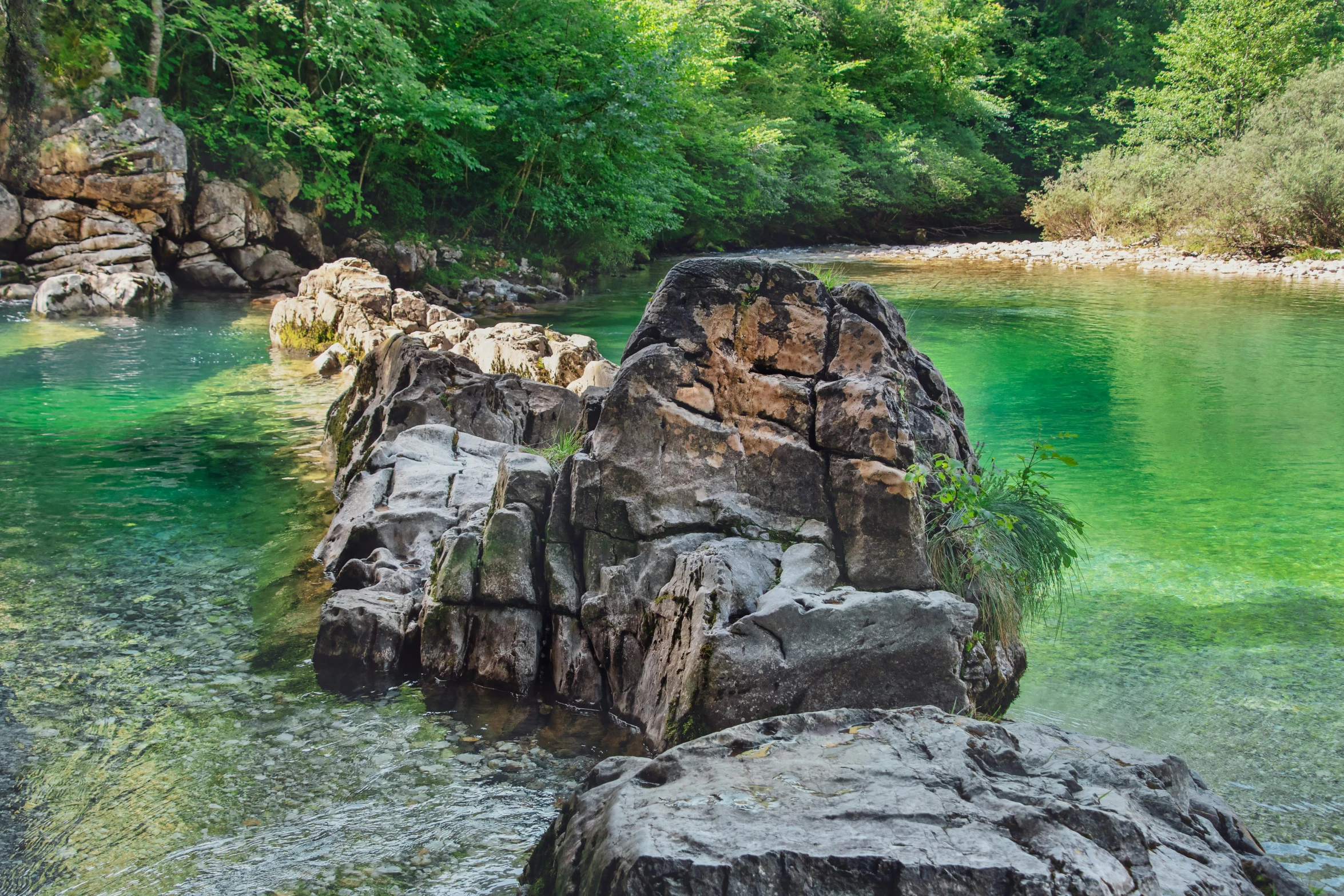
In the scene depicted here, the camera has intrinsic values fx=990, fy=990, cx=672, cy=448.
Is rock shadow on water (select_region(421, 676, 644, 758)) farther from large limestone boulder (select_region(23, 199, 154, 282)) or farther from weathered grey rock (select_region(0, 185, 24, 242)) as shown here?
weathered grey rock (select_region(0, 185, 24, 242))

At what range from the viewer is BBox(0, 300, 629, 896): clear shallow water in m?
3.27

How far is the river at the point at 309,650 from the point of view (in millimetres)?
3432

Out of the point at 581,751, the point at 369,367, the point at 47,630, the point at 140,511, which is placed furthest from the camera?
the point at 369,367

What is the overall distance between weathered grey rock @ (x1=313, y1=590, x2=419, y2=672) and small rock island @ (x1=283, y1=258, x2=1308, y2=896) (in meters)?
0.01

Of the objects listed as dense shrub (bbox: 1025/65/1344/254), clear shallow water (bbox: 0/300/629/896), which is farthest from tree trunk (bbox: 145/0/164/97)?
dense shrub (bbox: 1025/65/1344/254)

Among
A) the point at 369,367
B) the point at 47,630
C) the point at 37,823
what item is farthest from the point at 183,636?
the point at 369,367

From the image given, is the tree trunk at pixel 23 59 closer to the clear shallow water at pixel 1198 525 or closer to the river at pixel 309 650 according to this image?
the river at pixel 309 650

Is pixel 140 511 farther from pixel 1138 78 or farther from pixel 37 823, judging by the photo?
pixel 1138 78

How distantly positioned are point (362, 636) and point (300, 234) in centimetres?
1783

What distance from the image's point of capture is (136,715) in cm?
429

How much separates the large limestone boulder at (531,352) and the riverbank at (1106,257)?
2135cm

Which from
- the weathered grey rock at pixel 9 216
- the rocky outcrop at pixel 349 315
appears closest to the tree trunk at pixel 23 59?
the rocky outcrop at pixel 349 315

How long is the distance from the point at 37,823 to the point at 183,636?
1.77 m

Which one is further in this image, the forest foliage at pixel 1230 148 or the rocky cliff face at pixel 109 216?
the forest foliage at pixel 1230 148
